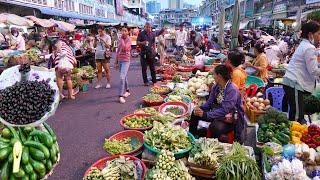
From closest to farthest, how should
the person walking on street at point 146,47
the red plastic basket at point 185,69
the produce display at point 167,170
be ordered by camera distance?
the produce display at point 167,170
the person walking on street at point 146,47
the red plastic basket at point 185,69

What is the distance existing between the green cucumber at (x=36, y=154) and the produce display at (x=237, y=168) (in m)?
1.87

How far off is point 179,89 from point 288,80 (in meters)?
3.45

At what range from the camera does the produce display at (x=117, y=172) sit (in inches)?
131

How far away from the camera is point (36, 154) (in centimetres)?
262

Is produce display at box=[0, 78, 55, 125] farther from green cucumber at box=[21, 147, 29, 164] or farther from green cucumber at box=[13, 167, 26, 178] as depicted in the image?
green cucumber at box=[13, 167, 26, 178]

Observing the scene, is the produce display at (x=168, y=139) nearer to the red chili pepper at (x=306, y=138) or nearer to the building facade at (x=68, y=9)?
the red chili pepper at (x=306, y=138)

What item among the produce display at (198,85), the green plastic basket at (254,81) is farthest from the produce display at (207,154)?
the produce display at (198,85)

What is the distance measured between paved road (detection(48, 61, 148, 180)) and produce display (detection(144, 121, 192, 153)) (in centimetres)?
122

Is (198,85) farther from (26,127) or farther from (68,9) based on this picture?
(68,9)

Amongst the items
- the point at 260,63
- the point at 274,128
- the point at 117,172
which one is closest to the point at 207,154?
the point at 117,172

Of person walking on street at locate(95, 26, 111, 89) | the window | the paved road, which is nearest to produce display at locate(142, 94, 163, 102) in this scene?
the paved road

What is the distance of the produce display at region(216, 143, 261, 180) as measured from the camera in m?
3.21

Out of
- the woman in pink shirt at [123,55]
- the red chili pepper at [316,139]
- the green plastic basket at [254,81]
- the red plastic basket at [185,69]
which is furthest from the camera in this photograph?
the red plastic basket at [185,69]

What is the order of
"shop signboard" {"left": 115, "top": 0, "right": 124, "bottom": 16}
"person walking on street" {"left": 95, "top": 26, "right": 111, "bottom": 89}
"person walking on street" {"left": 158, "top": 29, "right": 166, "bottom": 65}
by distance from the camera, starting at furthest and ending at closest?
"shop signboard" {"left": 115, "top": 0, "right": 124, "bottom": 16} → "person walking on street" {"left": 158, "top": 29, "right": 166, "bottom": 65} → "person walking on street" {"left": 95, "top": 26, "right": 111, "bottom": 89}
